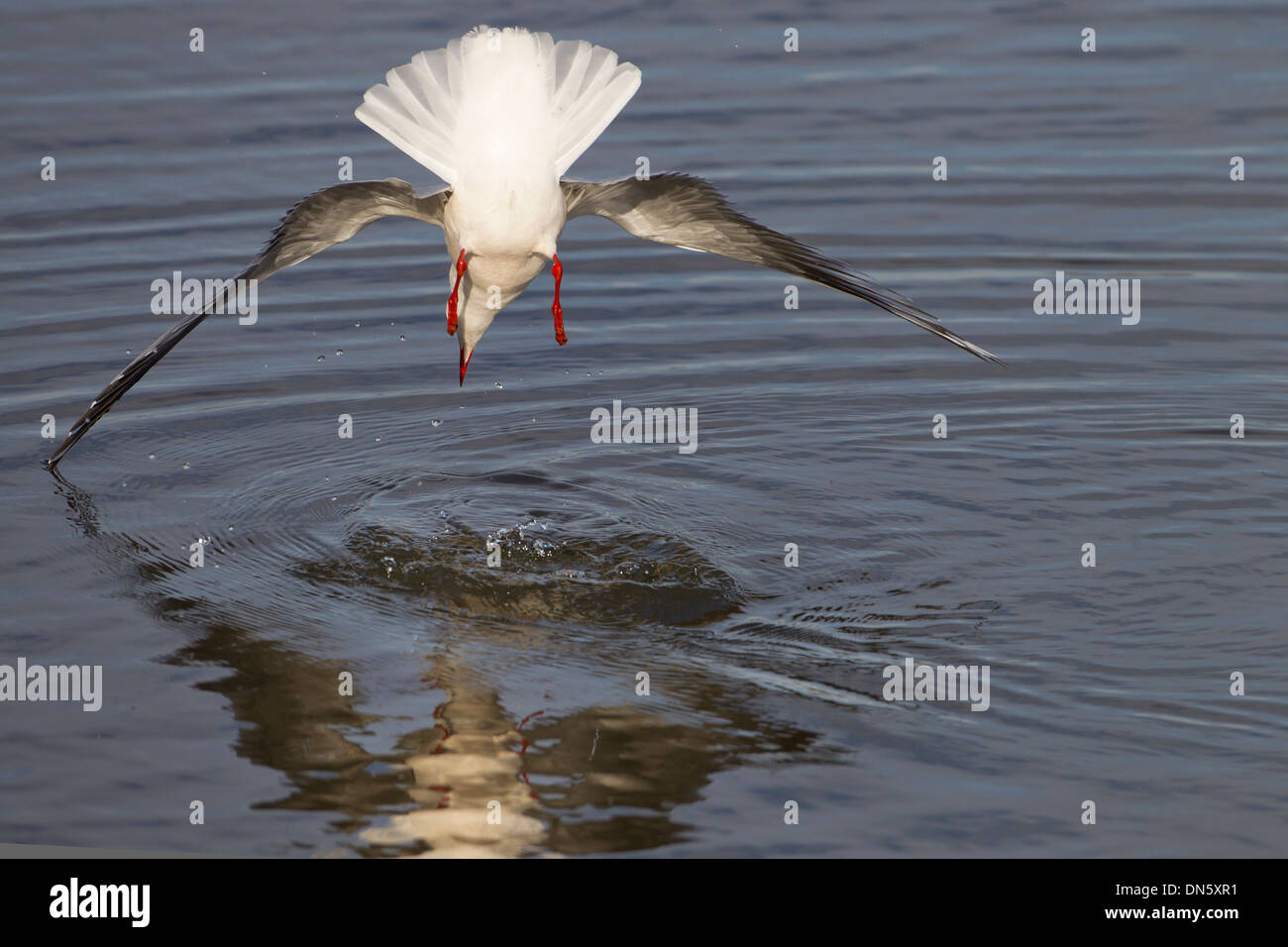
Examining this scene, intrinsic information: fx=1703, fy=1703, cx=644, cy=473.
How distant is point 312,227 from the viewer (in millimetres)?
6883

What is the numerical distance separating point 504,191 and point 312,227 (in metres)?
1.05

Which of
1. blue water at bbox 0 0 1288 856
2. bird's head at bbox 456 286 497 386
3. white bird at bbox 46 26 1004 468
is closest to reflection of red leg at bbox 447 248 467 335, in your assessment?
white bird at bbox 46 26 1004 468

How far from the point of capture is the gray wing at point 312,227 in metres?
6.59

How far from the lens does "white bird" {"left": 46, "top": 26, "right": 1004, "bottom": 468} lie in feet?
20.2

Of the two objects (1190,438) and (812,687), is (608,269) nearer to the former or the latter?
(1190,438)

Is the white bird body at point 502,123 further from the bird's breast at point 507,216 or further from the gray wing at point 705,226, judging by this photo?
the gray wing at point 705,226

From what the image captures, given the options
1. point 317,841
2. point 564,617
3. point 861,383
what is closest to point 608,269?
point 861,383

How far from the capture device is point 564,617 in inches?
251
